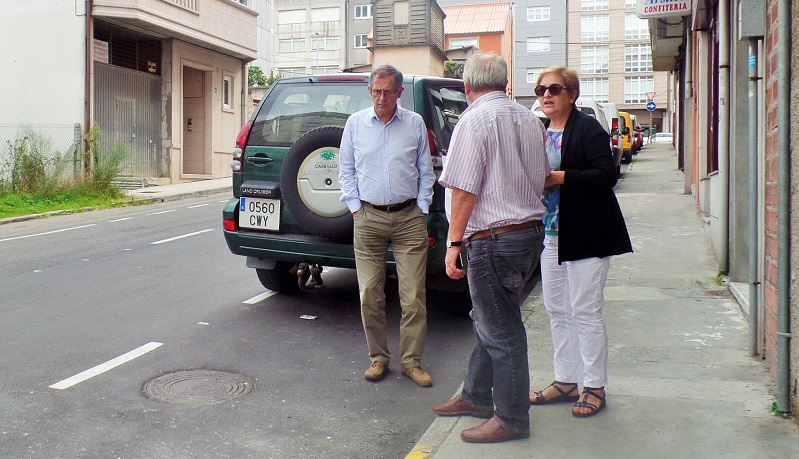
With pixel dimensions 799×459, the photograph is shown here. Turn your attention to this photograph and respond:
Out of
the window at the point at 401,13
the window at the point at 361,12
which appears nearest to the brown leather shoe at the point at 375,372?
the window at the point at 401,13

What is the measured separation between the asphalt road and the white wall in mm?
12717

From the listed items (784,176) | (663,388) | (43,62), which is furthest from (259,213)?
(43,62)

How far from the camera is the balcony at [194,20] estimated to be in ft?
68.1

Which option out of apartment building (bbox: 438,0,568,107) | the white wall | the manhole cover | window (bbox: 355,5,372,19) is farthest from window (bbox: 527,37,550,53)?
the manhole cover

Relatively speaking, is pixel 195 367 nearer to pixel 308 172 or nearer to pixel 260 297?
pixel 308 172

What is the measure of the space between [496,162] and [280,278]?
4.04 meters

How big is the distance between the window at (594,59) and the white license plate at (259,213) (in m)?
74.7

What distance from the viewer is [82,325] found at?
657 cm

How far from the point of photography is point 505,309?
157 inches

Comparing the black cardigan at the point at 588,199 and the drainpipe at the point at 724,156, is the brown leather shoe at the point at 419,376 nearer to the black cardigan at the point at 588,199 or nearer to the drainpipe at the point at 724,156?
the black cardigan at the point at 588,199

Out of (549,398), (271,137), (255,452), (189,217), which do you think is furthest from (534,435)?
(189,217)

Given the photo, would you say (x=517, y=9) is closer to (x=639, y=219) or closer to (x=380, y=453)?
(x=639, y=219)

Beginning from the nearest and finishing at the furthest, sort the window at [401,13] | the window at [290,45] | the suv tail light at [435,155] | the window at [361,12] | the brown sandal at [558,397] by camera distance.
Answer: the brown sandal at [558,397] < the suv tail light at [435,155] < the window at [401,13] < the window at [361,12] < the window at [290,45]

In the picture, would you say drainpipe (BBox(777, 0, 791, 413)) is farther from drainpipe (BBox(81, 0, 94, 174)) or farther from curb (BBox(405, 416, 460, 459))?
drainpipe (BBox(81, 0, 94, 174))
